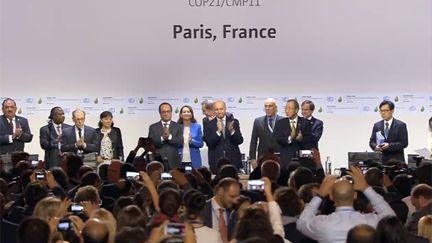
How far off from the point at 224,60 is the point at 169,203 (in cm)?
971

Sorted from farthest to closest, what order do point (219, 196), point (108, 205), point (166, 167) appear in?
point (166, 167) → point (108, 205) → point (219, 196)

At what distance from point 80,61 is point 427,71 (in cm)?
545

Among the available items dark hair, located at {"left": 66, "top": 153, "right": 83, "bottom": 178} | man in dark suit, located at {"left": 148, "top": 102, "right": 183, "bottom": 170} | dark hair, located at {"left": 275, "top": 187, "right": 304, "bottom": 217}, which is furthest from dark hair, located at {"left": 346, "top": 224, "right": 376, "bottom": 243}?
man in dark suit, located at {"left": 148, "top": 102, "right": 183, "bottom": 170}

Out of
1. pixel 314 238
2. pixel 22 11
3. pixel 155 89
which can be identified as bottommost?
pixel 314 238

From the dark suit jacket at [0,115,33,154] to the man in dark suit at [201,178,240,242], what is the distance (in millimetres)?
6554

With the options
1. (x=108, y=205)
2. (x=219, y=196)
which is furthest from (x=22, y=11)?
(x=219, y=196)

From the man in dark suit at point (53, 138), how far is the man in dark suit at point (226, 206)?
6.17 metres

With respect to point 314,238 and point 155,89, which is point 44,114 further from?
point 314,238

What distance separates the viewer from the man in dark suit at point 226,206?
780cm

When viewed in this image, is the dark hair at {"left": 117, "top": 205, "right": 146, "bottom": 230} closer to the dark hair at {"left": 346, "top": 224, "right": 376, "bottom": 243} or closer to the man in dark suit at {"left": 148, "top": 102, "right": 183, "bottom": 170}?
the dark hair at {"left": 346, "top": 224, "right": 376, "bottom": 243}

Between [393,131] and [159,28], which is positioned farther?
[159,28]

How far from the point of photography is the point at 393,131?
14305mm

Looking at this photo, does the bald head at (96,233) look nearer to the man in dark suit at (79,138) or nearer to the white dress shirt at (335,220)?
the white dress shirt at (335,220)

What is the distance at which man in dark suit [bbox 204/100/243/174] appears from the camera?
14.1 meters
